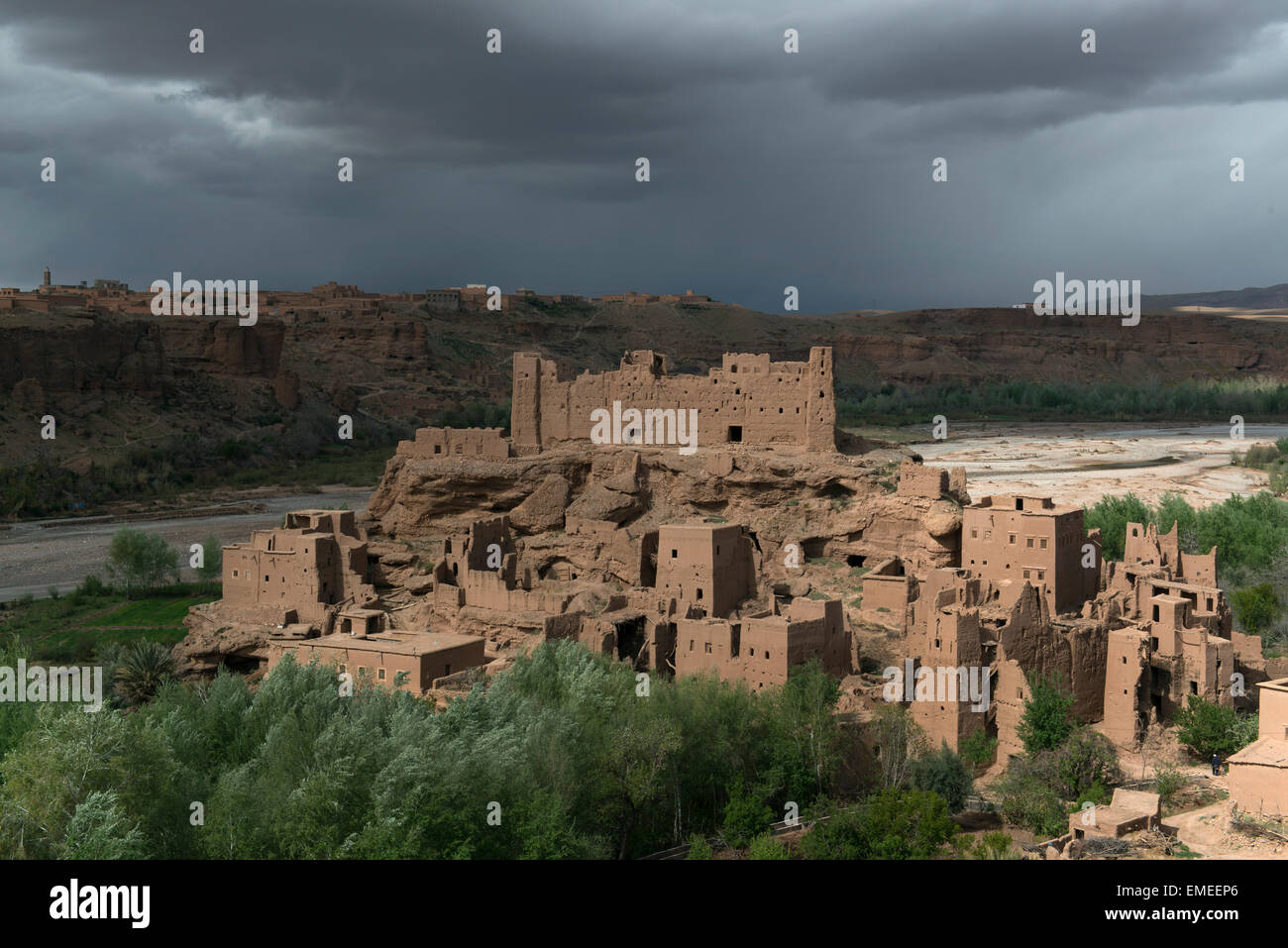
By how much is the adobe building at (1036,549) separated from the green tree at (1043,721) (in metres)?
3.85

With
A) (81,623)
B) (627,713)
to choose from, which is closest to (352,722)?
(627,713)

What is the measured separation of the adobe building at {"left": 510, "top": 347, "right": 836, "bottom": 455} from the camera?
3694 cm

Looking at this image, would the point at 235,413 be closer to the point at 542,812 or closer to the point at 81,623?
the point at 81,623

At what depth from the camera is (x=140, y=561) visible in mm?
54594

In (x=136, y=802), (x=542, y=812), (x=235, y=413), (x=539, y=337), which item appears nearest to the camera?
(x=136, y=802)

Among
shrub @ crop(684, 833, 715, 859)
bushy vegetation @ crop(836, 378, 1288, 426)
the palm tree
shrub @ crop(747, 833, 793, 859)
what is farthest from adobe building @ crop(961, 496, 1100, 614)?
bushy vegetation @ crop(836, 378, 1288, 426)

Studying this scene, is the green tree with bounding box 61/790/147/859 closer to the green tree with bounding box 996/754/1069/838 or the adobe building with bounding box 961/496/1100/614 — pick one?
the green tree with bounding box 996/754/1069/838

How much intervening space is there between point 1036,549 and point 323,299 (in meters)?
110

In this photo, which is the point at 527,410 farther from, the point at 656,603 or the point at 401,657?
the point at 401,657

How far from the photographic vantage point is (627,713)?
25734 millimetres

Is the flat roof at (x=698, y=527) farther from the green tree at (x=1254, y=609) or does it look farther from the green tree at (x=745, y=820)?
the green tree at (x=1254, y=609)

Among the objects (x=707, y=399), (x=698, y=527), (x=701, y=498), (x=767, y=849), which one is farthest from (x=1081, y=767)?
(x=707, y=399)

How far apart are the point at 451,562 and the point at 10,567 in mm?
35584

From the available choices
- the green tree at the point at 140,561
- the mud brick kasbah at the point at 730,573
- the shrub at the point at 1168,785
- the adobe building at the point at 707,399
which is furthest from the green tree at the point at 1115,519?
the green tree at the point at 140,561
